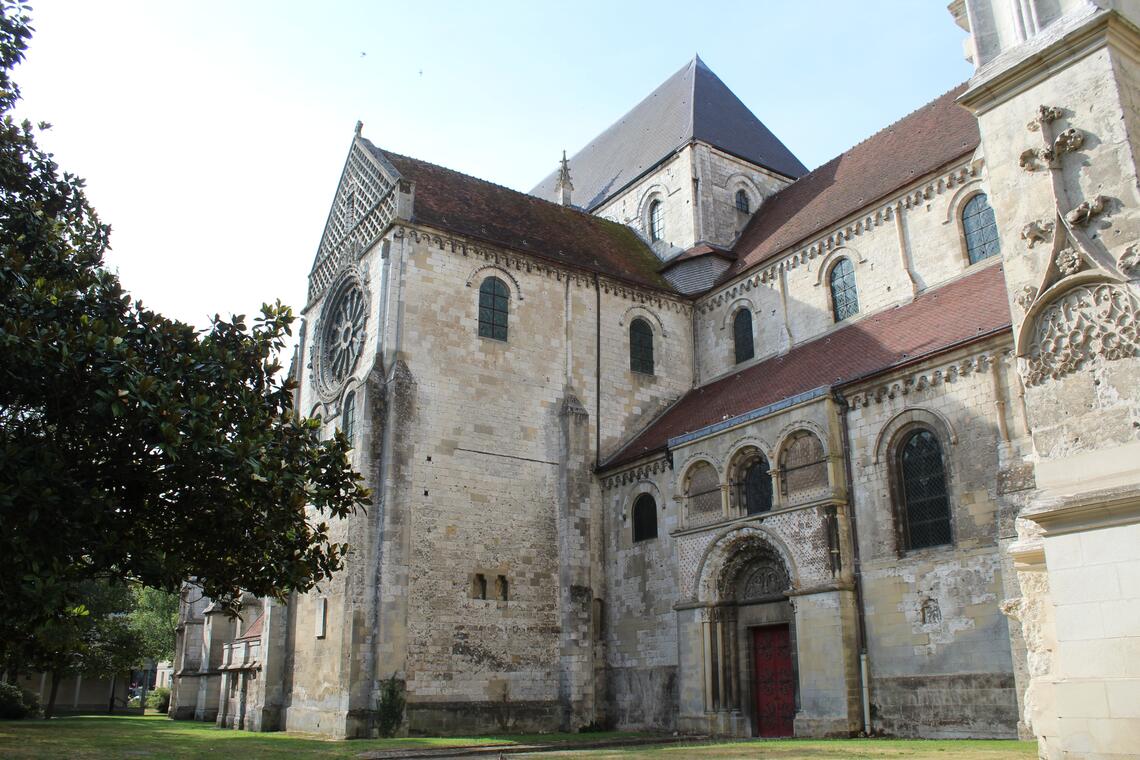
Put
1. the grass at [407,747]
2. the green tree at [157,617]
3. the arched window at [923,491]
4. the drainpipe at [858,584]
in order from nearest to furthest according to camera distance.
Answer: the grass at [407,747] < the drainpipe at [858,584] < the arched window at [923,491] < the green tree at [157,617]

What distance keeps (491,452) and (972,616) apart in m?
11.4

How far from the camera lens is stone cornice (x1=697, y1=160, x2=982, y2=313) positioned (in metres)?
20.8

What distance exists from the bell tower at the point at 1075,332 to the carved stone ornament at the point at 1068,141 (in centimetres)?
1

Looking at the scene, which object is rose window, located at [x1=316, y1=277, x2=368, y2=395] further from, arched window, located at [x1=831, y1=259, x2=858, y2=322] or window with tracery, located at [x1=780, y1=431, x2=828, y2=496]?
arched window, located at [x1=831, y1=259, x2=858, y2=322]

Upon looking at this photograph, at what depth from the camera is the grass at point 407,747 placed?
1153 centimetres

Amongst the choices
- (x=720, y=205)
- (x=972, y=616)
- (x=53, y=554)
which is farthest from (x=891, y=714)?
(x=720, y=205)

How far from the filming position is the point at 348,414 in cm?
2356

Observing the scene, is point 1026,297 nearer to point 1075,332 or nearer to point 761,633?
point 1075,332

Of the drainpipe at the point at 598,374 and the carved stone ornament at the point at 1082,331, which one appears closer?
the carved stone ornament at the point at 1082,331

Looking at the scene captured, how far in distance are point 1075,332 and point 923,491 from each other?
977cm

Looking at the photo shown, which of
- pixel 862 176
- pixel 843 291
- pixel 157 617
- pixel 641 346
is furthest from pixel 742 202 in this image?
pixel 157 617

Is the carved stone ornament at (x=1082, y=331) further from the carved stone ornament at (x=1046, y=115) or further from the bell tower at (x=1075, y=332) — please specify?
the carved stone ornament at (x=1046, y=115)

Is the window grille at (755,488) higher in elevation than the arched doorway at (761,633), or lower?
higher

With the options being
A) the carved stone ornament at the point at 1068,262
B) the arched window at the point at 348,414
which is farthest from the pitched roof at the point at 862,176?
the carved stone ornament at the point at 1068,262
